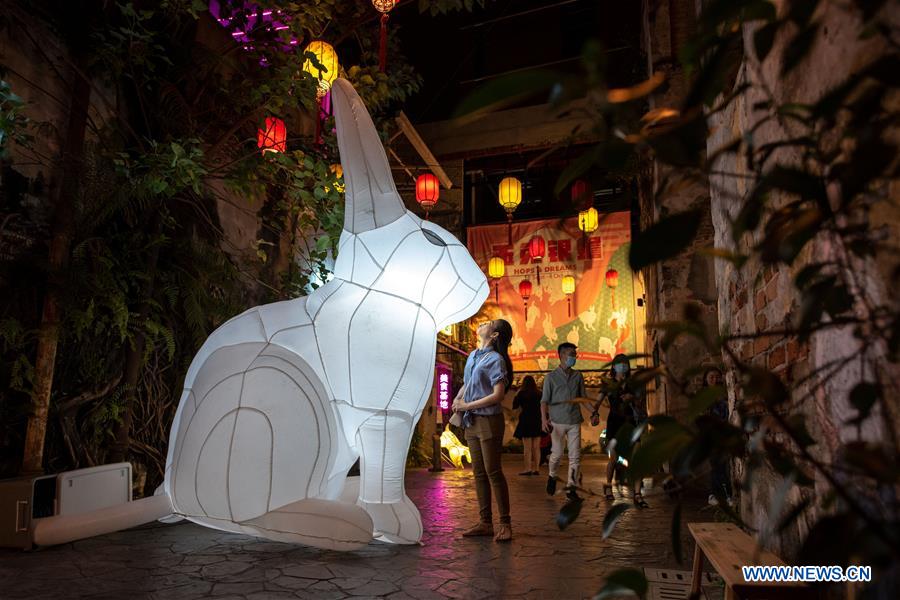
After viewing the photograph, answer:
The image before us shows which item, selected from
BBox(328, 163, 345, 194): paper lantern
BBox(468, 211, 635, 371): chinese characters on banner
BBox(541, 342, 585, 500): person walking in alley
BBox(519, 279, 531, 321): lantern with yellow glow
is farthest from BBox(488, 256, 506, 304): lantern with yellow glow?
BBox(541, 342, 585, 500): person walking in alley

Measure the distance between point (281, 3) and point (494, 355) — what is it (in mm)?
3222

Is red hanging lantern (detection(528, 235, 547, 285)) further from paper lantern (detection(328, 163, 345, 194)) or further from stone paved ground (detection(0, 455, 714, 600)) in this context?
stone paved ground (detection(0, 455, 714, 600))

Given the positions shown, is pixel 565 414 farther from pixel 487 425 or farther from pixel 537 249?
pixel 537 249

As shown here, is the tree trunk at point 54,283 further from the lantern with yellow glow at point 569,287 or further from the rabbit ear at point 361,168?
the lantern with yellow glow at point 569,287

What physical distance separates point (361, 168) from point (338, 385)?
1.20 metres

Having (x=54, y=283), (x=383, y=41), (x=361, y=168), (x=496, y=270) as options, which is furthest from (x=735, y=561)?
(x=496, y=270)

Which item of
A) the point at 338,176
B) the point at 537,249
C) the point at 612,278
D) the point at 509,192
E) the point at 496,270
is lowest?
the point at 612,278

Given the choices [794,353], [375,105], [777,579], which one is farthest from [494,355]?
[375,105]

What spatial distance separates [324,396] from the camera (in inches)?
120

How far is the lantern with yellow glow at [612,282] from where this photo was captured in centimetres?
1092

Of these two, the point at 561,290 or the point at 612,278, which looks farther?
the point at 561,290

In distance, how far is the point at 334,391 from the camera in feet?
10.6

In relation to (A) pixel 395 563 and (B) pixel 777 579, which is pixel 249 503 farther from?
(B) pixel 777 579

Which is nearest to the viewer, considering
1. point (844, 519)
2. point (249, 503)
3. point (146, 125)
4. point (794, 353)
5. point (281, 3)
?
point (844, 519)
